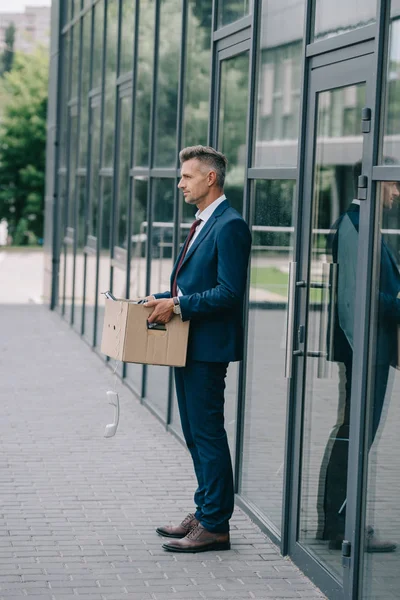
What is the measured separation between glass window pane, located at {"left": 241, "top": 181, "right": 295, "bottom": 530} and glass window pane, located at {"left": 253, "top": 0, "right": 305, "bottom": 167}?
22cm

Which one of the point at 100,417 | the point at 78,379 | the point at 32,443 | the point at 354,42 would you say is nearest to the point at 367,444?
the point at 354,42

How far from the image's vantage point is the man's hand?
5.62 meters

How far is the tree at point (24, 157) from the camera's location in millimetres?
60719

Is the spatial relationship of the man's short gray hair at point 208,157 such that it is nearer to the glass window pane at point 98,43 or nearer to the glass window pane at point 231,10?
the glass window pane at point 231,10

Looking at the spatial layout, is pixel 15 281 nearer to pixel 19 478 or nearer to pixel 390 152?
pixel 19 478

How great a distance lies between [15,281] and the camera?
28.4 m

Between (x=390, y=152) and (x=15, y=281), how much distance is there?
24.3 metres

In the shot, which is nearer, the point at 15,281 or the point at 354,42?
the point at 354,42

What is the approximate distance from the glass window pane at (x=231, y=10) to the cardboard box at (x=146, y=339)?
2441 mm

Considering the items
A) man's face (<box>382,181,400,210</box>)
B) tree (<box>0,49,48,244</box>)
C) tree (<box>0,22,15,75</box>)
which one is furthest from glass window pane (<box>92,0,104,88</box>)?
tree (<box>0,22,15,75</box>)

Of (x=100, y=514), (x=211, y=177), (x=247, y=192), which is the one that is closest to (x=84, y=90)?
(x=247, y=192)

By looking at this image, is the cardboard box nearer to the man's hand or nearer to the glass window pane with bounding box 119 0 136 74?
the man's hand

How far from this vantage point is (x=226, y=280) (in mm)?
5535

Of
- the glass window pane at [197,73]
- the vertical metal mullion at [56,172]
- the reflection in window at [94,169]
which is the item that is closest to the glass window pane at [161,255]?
the glass window pane at [197,73]
